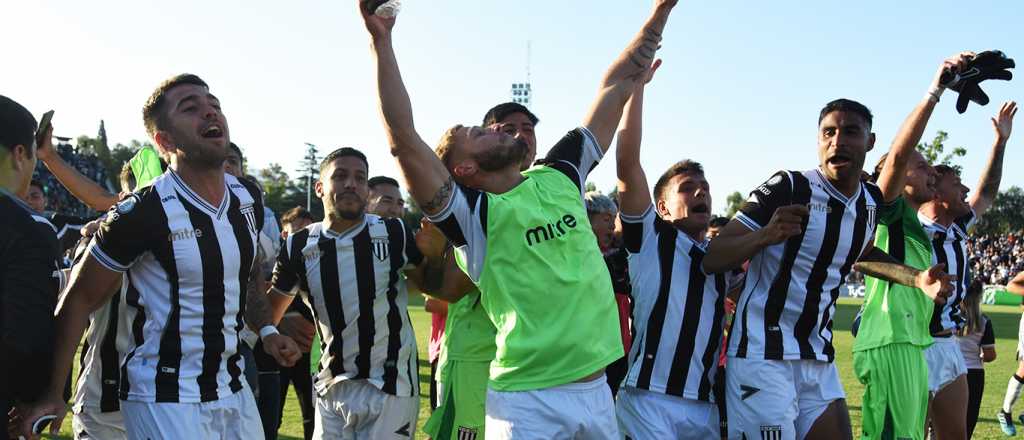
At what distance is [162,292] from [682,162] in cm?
307

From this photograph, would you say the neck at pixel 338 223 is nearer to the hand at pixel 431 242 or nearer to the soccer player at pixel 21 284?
the hand at pixel 431 242

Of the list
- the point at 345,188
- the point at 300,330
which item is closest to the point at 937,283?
the point at 345,188

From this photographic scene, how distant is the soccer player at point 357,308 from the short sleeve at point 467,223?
1622 mm

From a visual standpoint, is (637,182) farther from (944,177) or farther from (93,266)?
(944,177)

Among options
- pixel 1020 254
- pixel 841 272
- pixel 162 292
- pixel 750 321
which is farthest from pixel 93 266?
pixel 1020 254

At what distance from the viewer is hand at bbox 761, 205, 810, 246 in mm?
4434

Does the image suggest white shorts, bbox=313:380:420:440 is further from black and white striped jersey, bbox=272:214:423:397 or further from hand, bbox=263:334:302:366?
hand, bbox=263:334:302:366

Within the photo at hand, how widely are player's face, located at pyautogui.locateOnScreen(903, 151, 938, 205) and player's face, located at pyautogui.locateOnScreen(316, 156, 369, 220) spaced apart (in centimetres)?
409

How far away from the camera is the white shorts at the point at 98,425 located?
4.97 meters

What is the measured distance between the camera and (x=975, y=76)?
521 centimetres

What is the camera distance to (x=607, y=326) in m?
3.83

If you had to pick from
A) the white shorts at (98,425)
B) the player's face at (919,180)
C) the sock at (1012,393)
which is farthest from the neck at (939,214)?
the white shorts at (98,425)

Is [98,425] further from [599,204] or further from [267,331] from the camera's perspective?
[599,204]

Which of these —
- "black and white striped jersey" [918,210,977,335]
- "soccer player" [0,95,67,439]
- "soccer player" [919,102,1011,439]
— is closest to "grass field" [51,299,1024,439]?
"soccer player" [919,102,1011,439]
